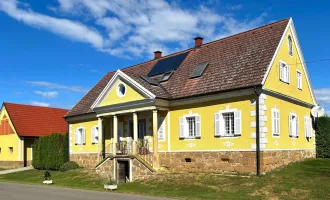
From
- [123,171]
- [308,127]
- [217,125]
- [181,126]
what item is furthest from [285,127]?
[123,171]

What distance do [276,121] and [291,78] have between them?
13.4ft

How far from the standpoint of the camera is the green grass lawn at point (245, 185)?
16203 millimetres

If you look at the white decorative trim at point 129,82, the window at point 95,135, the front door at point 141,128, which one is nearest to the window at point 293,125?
the white decorative trim at point 129,82

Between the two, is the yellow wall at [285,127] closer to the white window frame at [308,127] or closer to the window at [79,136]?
the white window frame at [308,127]

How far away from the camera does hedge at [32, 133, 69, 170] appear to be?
3347 cm

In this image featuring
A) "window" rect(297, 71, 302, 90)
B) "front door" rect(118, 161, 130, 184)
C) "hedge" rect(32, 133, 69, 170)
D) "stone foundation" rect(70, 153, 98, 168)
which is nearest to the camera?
"front door" rect(118, 161, 130, 184)

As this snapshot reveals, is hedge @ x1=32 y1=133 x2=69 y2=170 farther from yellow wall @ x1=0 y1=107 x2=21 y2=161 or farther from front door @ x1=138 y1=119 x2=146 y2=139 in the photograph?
front door @ x1=138 y1=119 x2=146 y2=139

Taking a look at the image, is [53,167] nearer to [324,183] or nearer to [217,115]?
[217,115]

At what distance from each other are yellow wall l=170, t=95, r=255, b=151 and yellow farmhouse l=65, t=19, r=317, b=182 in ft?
0.18

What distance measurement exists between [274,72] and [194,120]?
213 inches

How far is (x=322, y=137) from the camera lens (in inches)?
1048

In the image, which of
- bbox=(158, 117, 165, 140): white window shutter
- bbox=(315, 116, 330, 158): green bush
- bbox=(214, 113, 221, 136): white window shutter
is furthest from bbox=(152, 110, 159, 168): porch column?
bbox=(315, 116, 330, 158): green bush

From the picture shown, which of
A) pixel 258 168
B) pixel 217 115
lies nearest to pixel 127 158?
pixel 217 115

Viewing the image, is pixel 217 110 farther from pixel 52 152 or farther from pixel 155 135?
pixel 52 152
